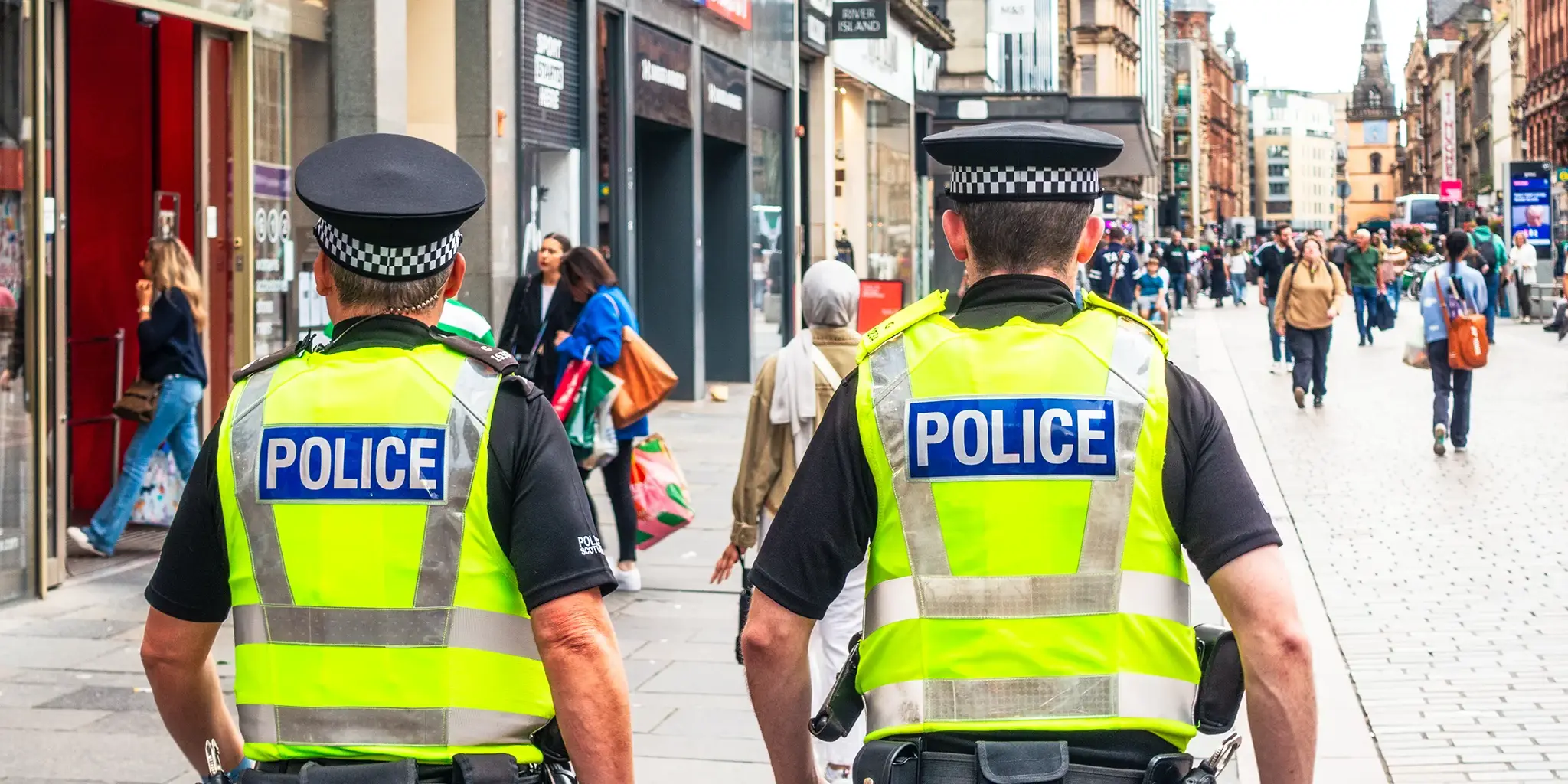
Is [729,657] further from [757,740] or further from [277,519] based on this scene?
[277,519]

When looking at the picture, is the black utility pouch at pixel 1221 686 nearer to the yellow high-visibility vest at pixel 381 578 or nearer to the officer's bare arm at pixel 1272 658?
the officer's bare arm at pixel 1272 658

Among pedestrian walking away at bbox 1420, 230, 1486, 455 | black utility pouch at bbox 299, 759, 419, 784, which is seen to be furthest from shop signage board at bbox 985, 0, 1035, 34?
black utility pouch at bbox 299, 759, 419, 784

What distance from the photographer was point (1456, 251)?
15156mm

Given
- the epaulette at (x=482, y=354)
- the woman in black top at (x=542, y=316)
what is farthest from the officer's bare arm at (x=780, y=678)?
the woman in black top at (x=542, y=316)

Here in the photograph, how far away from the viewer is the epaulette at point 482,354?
2799mm

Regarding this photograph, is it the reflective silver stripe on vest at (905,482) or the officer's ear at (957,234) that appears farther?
the officer's ear at (957,234)

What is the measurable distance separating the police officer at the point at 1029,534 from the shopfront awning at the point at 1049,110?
31931 millimetres

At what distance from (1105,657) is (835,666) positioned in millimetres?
3373

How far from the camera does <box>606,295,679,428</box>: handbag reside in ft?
29.3

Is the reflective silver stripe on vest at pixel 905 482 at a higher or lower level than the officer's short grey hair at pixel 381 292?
lower

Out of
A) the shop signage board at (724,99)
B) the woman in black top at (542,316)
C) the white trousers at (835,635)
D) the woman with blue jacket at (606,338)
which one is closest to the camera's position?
the white trousers at (835,635)

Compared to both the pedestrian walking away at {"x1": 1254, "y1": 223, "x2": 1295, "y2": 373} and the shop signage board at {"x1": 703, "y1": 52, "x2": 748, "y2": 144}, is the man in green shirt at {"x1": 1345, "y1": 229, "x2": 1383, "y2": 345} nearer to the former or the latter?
the pedestrian walking away at {"x1": 1254, "y1": 223, "x2": 1295, "y2": 373}

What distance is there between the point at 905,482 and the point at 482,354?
637 mm

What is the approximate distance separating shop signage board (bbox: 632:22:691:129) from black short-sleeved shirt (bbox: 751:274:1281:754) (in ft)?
49.4
